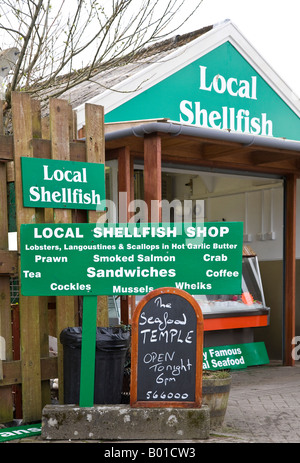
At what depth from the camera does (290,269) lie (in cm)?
877

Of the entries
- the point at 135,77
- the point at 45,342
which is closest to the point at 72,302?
the point at 45,342

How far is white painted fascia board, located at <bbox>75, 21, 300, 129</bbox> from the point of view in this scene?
7293 mm

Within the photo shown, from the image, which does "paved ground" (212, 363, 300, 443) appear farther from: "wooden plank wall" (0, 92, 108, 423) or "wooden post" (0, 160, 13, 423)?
"wooden post" (0, 160, 13, 423)

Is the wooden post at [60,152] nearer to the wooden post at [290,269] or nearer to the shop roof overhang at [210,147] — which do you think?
the shop roof overhang at [210,147]

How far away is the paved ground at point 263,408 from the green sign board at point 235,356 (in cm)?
12

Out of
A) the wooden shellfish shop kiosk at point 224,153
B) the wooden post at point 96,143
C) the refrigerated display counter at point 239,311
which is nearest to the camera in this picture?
the wooden post at point 96,143

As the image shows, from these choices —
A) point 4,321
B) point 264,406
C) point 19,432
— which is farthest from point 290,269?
point 19,432

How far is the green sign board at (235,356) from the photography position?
785cm

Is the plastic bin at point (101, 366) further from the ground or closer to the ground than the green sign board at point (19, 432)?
further from the ground

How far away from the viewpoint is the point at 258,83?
8.46 meters

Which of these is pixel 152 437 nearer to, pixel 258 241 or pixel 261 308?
pixel 261 308

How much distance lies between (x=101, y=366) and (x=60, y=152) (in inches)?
74.1

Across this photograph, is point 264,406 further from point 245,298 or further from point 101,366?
point 245,298

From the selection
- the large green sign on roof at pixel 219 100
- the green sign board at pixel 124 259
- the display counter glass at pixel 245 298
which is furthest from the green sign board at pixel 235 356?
the green sign board at pixel 124 259
